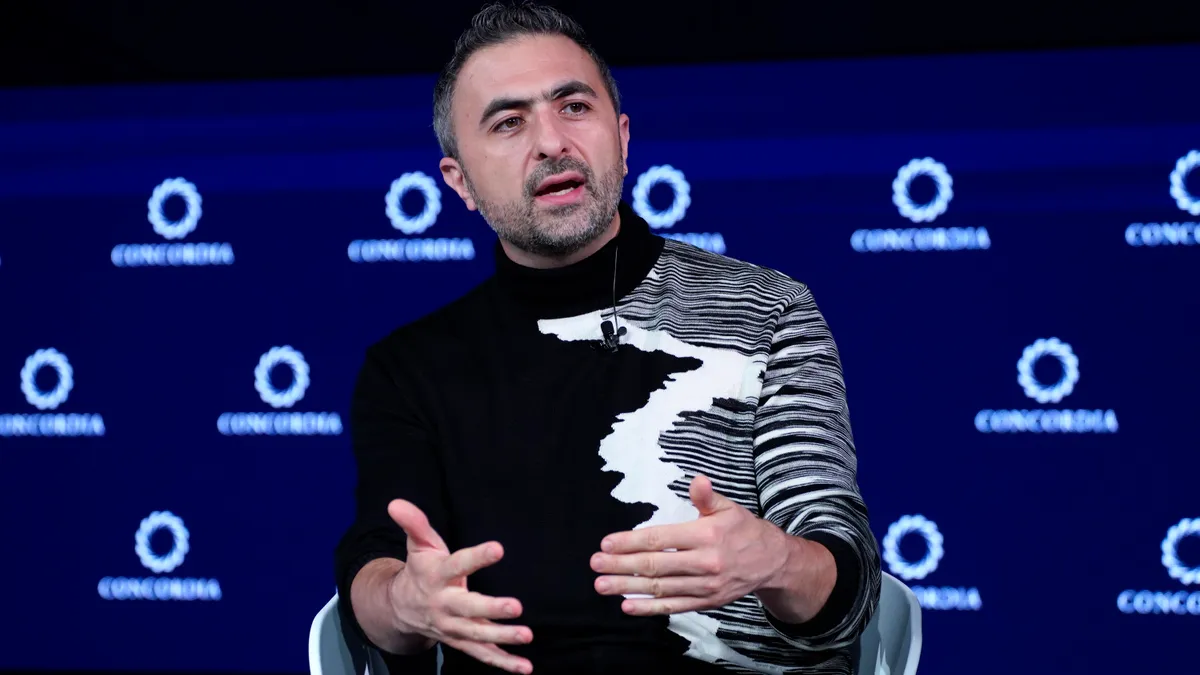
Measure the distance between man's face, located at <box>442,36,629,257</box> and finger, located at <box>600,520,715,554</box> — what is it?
530mm

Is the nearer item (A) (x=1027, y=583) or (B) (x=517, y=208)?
(B) (x=517, y=208)

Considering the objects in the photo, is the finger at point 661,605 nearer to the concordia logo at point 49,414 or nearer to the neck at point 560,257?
the neck at point 560,257

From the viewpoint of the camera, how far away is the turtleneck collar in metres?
1.41

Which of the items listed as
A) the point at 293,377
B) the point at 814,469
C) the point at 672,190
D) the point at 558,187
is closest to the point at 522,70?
the point at 558,187

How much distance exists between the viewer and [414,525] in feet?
3.38

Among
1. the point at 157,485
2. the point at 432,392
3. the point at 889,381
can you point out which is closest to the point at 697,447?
the point at 432,392

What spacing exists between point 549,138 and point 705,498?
581 millimetres

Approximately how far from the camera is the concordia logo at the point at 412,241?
104 inches

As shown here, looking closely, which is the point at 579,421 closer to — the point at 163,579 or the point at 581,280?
the point at 581,280

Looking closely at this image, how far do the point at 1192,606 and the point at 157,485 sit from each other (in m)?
2.34

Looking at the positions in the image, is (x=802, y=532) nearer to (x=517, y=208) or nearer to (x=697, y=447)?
(x=697, y=447)

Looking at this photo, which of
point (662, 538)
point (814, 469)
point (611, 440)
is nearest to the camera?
point (662, 538)

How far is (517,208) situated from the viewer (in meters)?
1.41

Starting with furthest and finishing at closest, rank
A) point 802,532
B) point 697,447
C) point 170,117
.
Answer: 1. point 170,117
2. point 697,447
3. point 802,532
